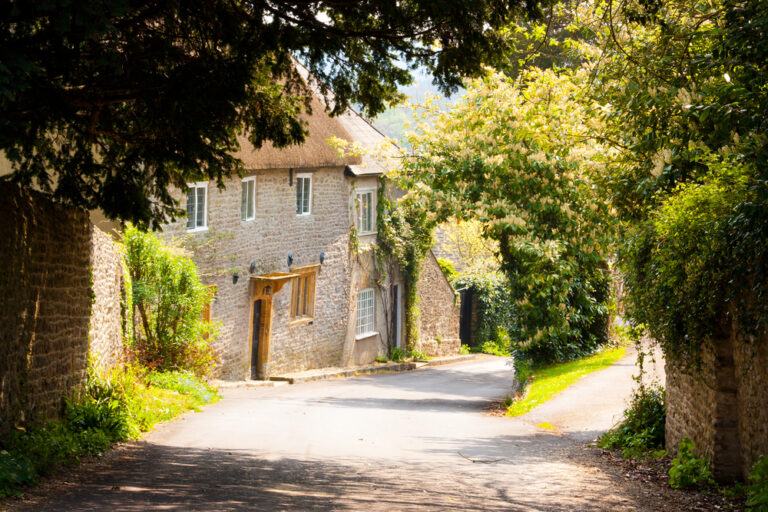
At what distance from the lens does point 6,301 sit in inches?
291

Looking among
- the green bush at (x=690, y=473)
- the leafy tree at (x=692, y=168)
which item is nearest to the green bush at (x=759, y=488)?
the leafy tree at (x=692, y=168)

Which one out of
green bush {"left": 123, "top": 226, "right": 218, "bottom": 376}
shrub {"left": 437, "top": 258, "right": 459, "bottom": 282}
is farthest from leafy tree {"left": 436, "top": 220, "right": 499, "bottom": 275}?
green bush {"left": 123, "top": 226, "right": 218, "bottom": 376}

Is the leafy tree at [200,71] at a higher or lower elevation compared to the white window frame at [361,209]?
lower

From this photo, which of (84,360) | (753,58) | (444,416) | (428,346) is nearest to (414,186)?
(444,416)

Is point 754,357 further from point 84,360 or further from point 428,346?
point 428,346

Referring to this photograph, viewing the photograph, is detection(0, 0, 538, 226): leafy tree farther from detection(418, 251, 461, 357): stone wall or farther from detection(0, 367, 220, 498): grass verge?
detection(418, 251, 461, 357): stone wall

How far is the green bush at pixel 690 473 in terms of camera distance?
7.77m

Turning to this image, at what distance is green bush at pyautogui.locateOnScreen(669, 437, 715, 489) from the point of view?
7.77 m

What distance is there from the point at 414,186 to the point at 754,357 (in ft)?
39.0

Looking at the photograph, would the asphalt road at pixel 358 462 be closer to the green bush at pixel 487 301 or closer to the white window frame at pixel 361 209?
the white window frame at pixel 361 209

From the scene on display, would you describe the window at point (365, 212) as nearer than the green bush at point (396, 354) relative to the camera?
Yes

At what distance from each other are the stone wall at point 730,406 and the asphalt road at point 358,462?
38.2 inches

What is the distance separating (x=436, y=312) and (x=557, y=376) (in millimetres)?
15446

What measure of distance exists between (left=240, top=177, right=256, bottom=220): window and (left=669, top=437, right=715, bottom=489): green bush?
14305 millimetres
